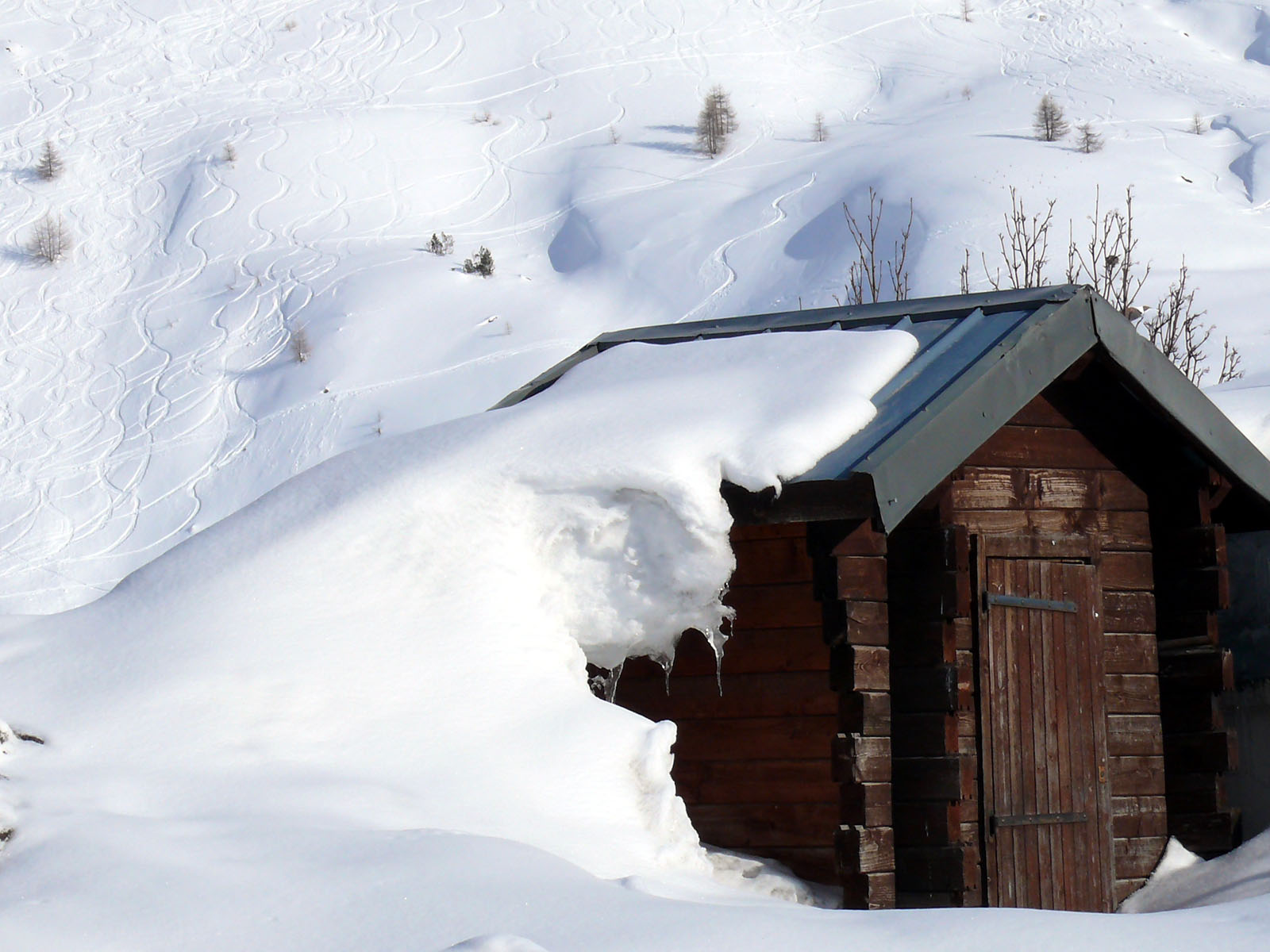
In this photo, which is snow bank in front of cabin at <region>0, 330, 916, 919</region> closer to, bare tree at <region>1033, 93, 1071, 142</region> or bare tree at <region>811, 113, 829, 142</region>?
bare tree at <region>1033, 93, 1071, 142</region>

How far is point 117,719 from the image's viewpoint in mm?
4258

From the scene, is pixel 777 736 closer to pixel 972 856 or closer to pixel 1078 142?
pixel 972 856

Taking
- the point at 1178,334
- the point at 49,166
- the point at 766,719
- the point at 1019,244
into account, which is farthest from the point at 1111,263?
the point at 49,166

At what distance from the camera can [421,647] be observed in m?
4.75

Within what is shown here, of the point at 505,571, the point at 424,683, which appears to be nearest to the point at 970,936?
the point at 424,683

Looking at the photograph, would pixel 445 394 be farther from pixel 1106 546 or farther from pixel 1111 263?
pixel 1106 546

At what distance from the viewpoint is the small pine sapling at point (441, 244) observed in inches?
875

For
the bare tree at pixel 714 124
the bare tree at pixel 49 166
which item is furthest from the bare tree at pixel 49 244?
the bare tree at pixel 714 124

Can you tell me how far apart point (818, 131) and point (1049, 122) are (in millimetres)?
4187

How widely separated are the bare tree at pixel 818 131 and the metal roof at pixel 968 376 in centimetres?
1876

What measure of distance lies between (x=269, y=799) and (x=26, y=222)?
73.9 feet

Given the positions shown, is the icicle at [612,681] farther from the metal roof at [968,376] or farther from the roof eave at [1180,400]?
the roof eave at [1180,400]

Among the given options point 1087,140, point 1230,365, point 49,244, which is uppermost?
point 1087,140

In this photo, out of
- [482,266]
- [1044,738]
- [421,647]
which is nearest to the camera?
[421,647]
